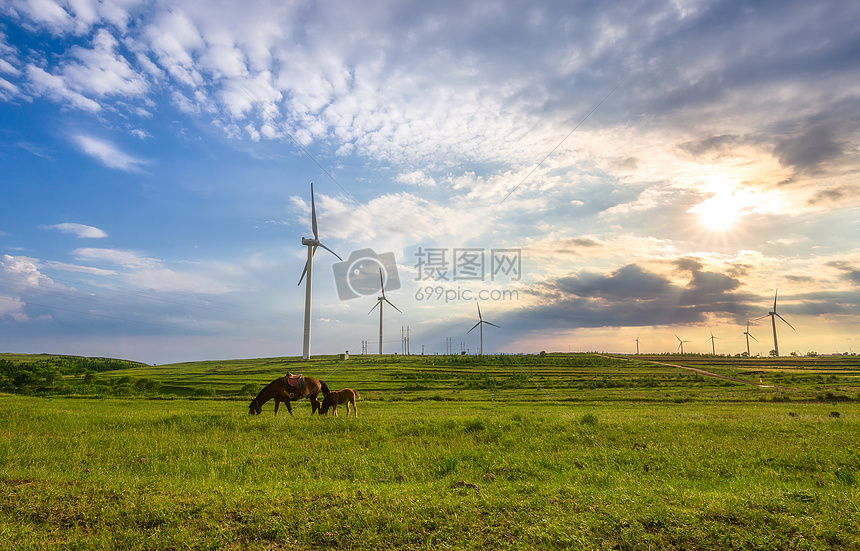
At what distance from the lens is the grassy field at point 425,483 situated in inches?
287

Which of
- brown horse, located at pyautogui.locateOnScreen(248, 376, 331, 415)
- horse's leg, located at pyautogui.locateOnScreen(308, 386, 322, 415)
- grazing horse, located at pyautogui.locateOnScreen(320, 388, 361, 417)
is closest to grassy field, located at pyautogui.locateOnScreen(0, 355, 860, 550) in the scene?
brown horse, located at pyautogui.locateOnScreen(248, 376, 331, 415)

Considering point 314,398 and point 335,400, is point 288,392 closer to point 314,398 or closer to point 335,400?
point 314,398

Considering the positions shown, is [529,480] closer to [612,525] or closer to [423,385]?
[612,525]

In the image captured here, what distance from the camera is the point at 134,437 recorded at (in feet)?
52.4

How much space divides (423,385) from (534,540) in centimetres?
5764

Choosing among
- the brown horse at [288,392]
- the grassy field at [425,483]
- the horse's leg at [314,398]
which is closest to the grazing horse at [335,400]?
the horse's leg at [314,398]

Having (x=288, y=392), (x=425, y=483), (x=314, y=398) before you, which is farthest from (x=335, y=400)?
(x=425, y=483)

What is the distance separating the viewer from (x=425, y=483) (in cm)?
1062

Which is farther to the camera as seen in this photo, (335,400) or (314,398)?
(314,398)

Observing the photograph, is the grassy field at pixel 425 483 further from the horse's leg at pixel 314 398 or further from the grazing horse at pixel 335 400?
the horse's leg at pixel 314 398

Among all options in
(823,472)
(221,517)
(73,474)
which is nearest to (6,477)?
(73,474)

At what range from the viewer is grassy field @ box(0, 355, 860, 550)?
729 cm

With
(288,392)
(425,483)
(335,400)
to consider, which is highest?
(288,392)

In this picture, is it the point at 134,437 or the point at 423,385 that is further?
the point at 423,385
